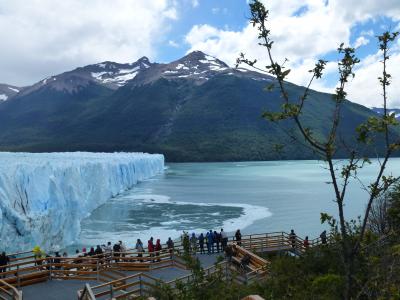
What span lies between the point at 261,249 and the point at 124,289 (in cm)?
822

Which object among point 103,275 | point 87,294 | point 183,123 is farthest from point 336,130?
point 183,123

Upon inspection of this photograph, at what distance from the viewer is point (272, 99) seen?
164 meters

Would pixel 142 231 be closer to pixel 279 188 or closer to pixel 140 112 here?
pixel 279 188

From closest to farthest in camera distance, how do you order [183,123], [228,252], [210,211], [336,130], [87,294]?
1. [336,130]
2. [87,294]
3. [228,252]
4. [210,211]
5. [183,123]

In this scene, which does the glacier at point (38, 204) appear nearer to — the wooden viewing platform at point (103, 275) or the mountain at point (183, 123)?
the wooden viewing platform at point (103, 275)

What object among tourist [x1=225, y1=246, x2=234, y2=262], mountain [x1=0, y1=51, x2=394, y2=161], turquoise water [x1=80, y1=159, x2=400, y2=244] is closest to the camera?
A: tourist [x1=225, y1=246, x2=234, y2=262]

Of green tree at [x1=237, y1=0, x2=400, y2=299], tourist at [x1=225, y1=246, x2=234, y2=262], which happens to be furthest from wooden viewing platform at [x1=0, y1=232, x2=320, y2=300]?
green tree at [x1=237, y1=0, x2=400, y2=299]

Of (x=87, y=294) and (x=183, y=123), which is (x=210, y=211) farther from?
(x=183, y=123)

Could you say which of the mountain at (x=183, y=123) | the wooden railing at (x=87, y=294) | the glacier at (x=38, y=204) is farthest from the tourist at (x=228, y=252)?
the mountain at (x=183, y=123)

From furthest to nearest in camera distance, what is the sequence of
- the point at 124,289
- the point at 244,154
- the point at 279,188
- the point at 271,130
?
the point at 271,130
the point at 244,154
the point at 279,188
the point at 124,289

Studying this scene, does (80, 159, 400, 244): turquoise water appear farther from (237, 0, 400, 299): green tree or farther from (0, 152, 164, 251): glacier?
(237, 0, 400, 299): green tree

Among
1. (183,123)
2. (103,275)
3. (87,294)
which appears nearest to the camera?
(87,294)

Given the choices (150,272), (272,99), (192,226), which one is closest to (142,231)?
(192,226)

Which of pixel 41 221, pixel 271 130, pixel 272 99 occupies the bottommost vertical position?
pixel 41 221
